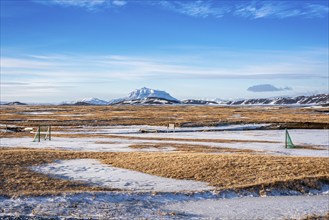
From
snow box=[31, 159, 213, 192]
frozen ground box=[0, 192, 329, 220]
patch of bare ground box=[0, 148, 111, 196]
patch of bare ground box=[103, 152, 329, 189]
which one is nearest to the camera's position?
frozen ground box=[0, 192, 329, 220]

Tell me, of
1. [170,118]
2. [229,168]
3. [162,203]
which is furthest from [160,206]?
[170,118]

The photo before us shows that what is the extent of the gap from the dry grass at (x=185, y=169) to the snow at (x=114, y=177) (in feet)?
2.43

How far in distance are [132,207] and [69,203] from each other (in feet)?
7.40


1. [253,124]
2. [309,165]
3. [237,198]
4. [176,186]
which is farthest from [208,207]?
[253,124]

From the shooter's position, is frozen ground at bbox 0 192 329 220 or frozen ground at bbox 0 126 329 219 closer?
frozen ground at bbox 0 192 329 220

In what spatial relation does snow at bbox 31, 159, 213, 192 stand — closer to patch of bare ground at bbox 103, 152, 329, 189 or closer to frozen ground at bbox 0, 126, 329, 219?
frozen ground at bbox 0, 126, 329, 219

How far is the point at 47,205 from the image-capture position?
13500 millimetres

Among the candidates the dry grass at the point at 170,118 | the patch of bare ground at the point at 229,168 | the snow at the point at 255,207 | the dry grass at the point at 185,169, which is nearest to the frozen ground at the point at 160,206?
the snow at the point at 255,207

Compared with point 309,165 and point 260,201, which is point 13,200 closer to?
point 260,201

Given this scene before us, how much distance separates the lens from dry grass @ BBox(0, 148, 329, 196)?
56.8ft

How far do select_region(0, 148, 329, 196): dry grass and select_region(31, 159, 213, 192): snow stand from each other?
74cm

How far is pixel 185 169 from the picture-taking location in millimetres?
20453

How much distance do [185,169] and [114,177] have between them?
3.79 m

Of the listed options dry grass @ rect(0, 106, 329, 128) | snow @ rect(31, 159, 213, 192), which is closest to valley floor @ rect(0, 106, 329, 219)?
snow @ rect(31, 159, 213, 192)
